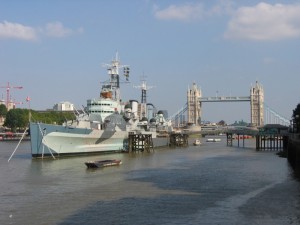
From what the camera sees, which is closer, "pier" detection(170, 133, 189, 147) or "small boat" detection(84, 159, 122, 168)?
"small boat" detection(84, 159, 122, 168)

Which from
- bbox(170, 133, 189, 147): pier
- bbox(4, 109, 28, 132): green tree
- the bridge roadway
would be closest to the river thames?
the bridge roadway

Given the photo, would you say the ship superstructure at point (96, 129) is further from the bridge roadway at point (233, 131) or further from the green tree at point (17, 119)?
the green tree at point (17, 119)

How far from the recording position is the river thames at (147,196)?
78.4ft

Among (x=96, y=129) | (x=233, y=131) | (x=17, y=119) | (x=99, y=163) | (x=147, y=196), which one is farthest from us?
(x=17, y=119)

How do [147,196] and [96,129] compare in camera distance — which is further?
[96,129]

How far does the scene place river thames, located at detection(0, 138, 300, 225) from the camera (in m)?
23.9

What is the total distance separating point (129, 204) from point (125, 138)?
5358 cm

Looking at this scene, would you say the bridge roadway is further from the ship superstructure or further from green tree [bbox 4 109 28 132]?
green tree [bbox 4 109 28 132]

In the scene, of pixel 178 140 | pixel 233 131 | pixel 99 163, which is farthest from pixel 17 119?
pixel 99 163

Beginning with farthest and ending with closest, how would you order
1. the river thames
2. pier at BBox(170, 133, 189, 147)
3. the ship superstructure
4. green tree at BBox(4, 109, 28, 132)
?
green tree at BBox(4, 109, 28, 132)
pier at BBox(170, 133, 189, 147)
the ship superstructure
the river thames

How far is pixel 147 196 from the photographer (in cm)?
3027

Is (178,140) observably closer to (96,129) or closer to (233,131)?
(233,131)

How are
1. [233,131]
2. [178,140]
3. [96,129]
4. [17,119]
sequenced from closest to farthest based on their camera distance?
[96,129] < [178,140] < [233,131] < [17,119]

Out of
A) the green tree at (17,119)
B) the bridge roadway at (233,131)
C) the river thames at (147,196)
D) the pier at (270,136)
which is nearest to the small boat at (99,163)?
the river thames at (147,196)
